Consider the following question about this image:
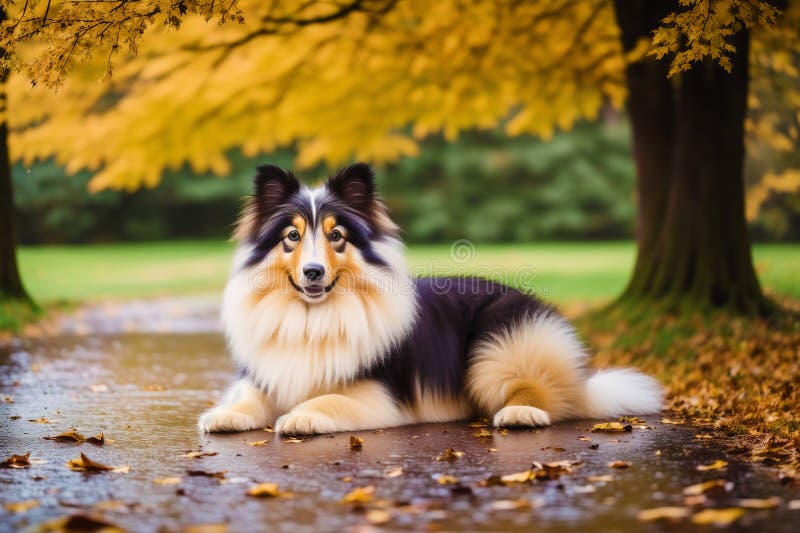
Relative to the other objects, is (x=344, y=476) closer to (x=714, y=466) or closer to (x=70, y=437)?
(x=714, y=466)

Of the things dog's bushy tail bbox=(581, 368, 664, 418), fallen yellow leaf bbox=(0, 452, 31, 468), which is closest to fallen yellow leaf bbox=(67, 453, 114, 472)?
fallen yellow leaf bbox=(0, 452, 31, 468)

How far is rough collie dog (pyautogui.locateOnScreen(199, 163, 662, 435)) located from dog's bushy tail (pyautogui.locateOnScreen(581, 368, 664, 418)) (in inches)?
0.5

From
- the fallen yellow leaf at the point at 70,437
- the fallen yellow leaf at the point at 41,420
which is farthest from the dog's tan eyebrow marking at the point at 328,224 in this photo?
the fallen yellow leaf at the point at 41,420

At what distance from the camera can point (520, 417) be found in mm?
5746

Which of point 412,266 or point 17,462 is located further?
point 412,266

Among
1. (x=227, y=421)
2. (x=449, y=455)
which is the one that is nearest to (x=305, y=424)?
(x=227, y=421)

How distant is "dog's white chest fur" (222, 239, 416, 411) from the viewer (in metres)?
5.79

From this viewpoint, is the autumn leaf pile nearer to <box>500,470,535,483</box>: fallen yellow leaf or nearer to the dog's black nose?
<box>500,470,535,483</box>: fallen yellow leaf

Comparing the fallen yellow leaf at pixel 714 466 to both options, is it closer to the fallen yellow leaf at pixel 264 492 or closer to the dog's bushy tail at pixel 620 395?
the dog's bushy tail at pixel 620 395

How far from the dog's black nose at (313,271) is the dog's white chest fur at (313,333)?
270 mm

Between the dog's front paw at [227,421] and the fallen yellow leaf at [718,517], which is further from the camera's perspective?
the dog's front paw at [227,421]

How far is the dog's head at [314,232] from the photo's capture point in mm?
5664

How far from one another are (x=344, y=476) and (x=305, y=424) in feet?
3.55

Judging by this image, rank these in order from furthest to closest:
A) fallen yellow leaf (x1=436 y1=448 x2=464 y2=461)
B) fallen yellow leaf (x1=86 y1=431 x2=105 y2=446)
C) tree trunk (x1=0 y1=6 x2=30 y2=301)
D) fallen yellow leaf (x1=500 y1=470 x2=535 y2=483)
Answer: tree trunk (x1=0 y1=6 x2=30 y2=301) → fallen yellow leaf (x1=86 y1=431 x2=105 y2=446) → fallen yellow leaf (x1=436 y1=448 x2=464 y2=461) → fallen yellow leaf (x1=500 y1=470 x2=535 y2=483)
